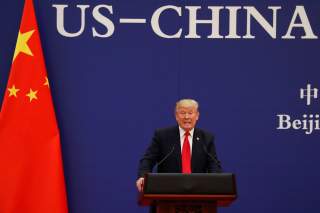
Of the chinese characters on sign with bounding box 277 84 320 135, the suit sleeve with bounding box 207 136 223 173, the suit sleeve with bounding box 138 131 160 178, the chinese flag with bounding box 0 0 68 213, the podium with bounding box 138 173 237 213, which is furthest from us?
the chinese characters on sign with bounding box 277 84 320 135

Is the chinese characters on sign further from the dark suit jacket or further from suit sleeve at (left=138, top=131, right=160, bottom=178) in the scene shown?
suit sleeve at (left=138, top=131, right=160, bottom=178)

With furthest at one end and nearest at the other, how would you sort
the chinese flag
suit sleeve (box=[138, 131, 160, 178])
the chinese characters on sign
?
the chinese characters on sign
the chinese flag
suit sleeve (box=[138, 131, 160, 178])

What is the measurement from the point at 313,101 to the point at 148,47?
1635 millimetres

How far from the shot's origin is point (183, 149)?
453 cm

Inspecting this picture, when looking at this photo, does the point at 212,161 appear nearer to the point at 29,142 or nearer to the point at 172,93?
the point at 172,93

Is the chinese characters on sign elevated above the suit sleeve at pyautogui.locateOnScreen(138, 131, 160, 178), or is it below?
above

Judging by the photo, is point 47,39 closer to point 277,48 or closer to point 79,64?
point 79,64

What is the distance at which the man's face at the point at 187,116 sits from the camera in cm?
448

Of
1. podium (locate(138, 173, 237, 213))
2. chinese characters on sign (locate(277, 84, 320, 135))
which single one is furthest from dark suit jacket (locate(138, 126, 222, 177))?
chinese characters on sign (locate(277, 84, 320, 135))

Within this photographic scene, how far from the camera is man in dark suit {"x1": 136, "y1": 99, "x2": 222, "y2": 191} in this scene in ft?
14.7

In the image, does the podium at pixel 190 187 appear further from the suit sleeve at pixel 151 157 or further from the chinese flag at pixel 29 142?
the chinese flag at pixel 29 142

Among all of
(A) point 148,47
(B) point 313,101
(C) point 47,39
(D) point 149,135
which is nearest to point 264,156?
(B) point 313,101

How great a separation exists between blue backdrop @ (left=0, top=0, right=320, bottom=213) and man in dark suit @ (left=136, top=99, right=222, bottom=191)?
1.54 metres

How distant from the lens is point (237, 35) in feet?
20.1
